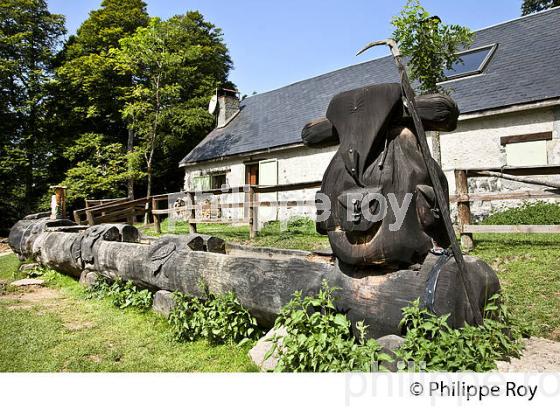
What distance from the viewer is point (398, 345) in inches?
69.8

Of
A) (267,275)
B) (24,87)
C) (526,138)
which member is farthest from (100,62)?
(267,275)

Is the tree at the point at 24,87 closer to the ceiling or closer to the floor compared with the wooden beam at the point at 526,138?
closer to the ceiling

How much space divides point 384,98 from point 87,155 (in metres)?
19.9

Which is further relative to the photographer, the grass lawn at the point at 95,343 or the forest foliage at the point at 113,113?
the forest foliage at the point at 113,113

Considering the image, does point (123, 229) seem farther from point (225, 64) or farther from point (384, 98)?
point (225, 64)

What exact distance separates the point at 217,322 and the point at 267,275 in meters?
0.60

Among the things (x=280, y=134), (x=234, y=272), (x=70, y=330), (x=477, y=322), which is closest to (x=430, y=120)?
(x=477, y=322)

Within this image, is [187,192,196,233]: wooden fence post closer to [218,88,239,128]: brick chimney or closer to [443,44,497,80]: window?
[443,44,497,80]: window

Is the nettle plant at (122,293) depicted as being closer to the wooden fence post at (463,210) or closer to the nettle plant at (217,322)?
the nettle plant at (217,322)

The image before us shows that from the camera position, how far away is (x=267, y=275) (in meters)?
2.73

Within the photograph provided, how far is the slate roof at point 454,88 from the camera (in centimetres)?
923

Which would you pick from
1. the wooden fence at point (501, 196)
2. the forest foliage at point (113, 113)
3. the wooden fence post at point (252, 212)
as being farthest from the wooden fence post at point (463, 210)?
the forest foliage at point (113, 113)
